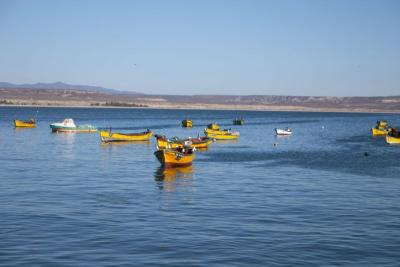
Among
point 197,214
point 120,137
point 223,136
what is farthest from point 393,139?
point 197,214

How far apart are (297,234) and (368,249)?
9.78 ft

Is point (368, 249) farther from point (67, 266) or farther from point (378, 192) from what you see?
point (378, 192)

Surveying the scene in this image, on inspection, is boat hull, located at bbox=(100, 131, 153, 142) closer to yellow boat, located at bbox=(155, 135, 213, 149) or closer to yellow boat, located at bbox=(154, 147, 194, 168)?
yellow boat, located at bbox=(155, 135, 213, 149)

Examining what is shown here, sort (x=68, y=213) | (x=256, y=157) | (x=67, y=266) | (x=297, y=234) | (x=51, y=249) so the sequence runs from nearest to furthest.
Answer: (x=67, y=266) → (x=51, y=249) → (x=297, y=234) → (x=68, y=213) → (x=256, y=157)

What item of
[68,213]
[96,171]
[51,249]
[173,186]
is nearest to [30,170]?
[96,171]

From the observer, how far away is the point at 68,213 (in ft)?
87.5

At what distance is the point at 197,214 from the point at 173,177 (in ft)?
45.6

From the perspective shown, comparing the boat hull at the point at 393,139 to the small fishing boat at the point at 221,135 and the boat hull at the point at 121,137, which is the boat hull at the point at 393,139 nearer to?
the small fishing boat at the point at 221,135

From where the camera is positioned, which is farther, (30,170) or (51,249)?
(30,170)

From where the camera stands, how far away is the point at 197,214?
2738cm

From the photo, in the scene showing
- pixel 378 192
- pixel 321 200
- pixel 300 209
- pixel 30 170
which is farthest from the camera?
pixel 30 170

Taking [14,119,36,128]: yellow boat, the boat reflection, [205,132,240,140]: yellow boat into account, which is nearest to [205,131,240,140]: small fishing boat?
[205,132,240,140]: yellow boat

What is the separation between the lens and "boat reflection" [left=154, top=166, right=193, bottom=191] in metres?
36.9

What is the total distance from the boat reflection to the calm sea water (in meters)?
0.07
